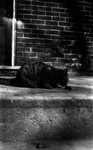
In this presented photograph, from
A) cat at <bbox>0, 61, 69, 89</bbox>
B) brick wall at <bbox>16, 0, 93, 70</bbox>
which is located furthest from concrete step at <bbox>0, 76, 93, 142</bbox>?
brick wall at <bbox>16, 0, 93, 70</bbox>

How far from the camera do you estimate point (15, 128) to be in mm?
2465

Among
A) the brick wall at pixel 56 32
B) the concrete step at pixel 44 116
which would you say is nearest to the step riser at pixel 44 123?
the concrete step at pixel 44 116

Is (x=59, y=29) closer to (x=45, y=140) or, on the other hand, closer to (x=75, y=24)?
(x=75, y=24)

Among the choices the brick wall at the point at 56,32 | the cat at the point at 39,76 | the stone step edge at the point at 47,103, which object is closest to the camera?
the stone step edge at the point at 47,103

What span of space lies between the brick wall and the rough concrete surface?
1.91m

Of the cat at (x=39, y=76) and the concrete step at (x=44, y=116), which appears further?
the cat at (x=39, y=76)

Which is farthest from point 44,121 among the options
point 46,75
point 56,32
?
point 56,32

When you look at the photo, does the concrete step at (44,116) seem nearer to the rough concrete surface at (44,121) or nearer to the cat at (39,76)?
the rough concrete surface at (44,121)

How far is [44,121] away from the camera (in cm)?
253

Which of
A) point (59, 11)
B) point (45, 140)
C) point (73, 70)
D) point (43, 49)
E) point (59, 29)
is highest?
point (59, 11)

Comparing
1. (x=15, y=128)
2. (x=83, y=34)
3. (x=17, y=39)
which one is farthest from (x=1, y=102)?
(x=83, y=34)

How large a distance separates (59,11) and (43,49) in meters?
0.75

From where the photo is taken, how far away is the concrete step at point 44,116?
2447 mm

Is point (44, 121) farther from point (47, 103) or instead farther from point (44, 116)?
point (47, 103)
